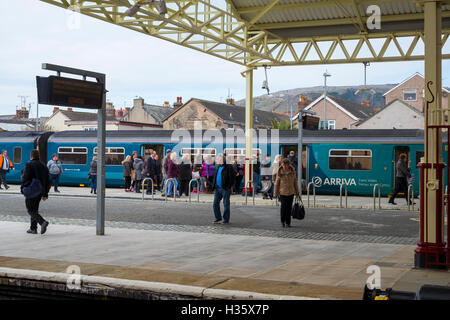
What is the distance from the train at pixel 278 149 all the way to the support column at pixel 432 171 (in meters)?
12.9

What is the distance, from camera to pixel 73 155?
30.9m

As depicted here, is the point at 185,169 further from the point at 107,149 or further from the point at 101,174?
the point at 101,174

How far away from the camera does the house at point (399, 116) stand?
54.6 metres

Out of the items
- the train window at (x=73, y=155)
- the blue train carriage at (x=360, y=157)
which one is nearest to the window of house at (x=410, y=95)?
the blue train carriage at (x=360, y=157)

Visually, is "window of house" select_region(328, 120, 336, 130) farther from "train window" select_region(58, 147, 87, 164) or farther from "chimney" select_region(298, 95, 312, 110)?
"train window" select_region(58, 147, 87, 164)

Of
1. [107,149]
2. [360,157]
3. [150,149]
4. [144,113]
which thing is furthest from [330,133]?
[144,113]

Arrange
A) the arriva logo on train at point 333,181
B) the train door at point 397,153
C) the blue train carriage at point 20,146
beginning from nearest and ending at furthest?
the train door at point 397,153 < the arriva logo on train at point 333,181 < the blue train carriage at point 20,146

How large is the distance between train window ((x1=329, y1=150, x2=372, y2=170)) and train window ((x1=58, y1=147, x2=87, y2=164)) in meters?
12.5

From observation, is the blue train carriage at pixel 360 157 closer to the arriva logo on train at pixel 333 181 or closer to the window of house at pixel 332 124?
the arriva logo on train at pixel 333 181

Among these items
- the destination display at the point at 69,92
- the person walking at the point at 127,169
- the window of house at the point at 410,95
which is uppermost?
the window of house at the point at 410,95

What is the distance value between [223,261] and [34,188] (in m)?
5.35
